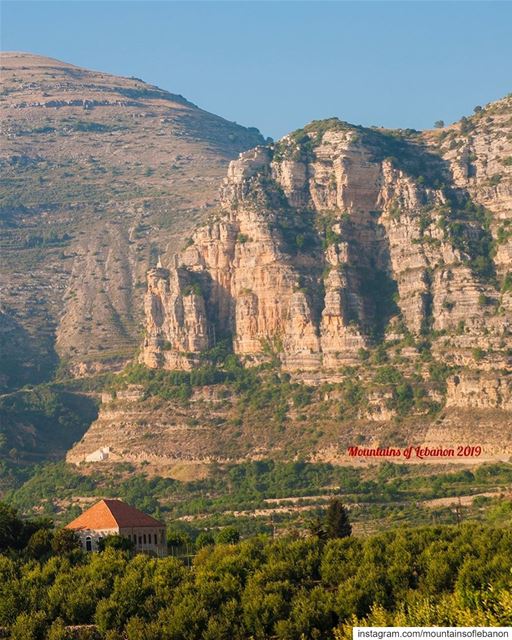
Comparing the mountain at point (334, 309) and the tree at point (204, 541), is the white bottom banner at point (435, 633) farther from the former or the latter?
the mountain at point (334, 309)

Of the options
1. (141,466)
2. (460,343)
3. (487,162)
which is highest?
(487,162)

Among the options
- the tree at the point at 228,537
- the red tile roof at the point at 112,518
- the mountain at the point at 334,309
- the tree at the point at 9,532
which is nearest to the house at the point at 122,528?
the red tile roof at the point at 112,518

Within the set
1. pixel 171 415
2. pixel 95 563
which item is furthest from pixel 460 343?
pixel 95 563

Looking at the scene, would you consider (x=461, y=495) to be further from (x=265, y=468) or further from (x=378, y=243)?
(x=378, y=243)

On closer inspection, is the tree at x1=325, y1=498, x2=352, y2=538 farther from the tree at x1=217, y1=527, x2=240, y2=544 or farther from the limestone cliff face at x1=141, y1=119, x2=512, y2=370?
the limestone cliff face at x1=141, y1=119, x2=512, y2=370

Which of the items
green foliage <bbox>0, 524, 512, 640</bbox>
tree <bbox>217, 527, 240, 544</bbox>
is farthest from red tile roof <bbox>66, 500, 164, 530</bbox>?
green foliage <bbox>0, 524, 512, 640</bbox>

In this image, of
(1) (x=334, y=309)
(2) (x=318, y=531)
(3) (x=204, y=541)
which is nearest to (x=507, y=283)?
(1) (x=334, y=309)
